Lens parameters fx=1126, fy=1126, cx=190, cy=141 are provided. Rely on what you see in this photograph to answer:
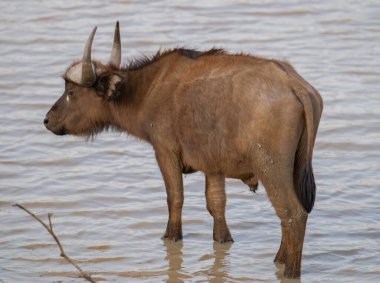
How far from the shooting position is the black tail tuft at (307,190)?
9.14 metres

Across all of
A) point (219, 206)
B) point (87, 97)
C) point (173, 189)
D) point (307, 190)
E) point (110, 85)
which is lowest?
point (219, 206)

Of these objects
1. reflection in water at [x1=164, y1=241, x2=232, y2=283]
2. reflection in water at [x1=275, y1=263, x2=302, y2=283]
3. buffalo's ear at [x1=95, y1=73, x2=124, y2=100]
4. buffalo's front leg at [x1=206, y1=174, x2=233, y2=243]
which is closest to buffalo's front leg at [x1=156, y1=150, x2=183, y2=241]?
reflection in water at [x1=164, y1=241, x2=232, y2=283]

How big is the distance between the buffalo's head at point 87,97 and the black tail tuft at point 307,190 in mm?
2130

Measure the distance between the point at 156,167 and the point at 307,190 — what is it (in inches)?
136

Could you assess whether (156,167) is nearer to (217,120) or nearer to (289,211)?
(217,120)

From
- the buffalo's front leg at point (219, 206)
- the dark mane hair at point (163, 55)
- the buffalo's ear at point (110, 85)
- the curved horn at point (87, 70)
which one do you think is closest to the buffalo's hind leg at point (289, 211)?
the buffalo's front leg at point (219, 206)

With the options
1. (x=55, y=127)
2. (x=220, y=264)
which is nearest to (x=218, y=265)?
(x=220, y=264)

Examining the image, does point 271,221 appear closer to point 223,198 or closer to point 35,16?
point 223,198

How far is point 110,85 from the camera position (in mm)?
10312

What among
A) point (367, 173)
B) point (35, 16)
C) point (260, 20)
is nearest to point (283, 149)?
point (367, 173)

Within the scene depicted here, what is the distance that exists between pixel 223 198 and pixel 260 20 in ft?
23.4

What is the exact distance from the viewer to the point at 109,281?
9.41 metres

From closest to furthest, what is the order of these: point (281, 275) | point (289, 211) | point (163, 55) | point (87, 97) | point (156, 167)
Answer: point (289, 211)
point (281, 275)
point (163, 55)
point (87, 97)
point (156, 167)

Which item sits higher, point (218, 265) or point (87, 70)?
point (87, 70)
